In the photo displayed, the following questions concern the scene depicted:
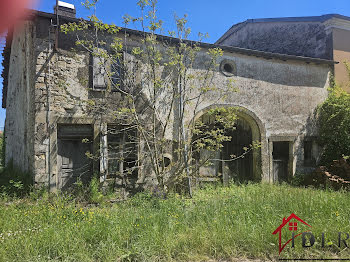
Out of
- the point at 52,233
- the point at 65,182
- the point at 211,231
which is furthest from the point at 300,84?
the point at 52,233

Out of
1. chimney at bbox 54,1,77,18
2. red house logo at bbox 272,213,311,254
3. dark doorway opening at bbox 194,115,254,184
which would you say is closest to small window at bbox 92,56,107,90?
chimney at bbox 54,1,77,18

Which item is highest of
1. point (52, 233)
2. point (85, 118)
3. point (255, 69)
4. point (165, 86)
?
point (255, 69)

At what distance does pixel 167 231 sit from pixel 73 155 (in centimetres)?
400

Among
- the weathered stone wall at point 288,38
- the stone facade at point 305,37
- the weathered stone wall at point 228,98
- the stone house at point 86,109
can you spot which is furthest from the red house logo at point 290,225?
the weathered stone wall at point 288,38

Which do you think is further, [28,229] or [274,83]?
[274,83]

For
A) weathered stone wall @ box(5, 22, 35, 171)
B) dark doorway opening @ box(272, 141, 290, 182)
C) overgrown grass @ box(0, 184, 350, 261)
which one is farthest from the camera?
dark doorway opening @ box(272, 141, 290, 182)

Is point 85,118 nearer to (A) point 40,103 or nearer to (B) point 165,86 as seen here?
(A) point 40,103

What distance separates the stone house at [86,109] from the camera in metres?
6.57

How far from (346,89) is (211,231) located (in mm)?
9706

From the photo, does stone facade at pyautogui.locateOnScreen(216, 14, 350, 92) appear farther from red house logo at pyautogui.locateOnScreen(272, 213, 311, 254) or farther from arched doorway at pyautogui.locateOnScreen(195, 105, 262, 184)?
red house logo at pyautogui.locateOnScreen(272, 213, 311, 254)

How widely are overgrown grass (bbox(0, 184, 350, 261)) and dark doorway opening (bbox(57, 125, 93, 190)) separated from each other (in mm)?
1276

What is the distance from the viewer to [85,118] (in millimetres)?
6895

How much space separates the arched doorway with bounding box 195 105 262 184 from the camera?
880 cm

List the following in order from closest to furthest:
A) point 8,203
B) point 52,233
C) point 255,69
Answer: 1. point 52,233
2. point 8,203
3. point 255,69
